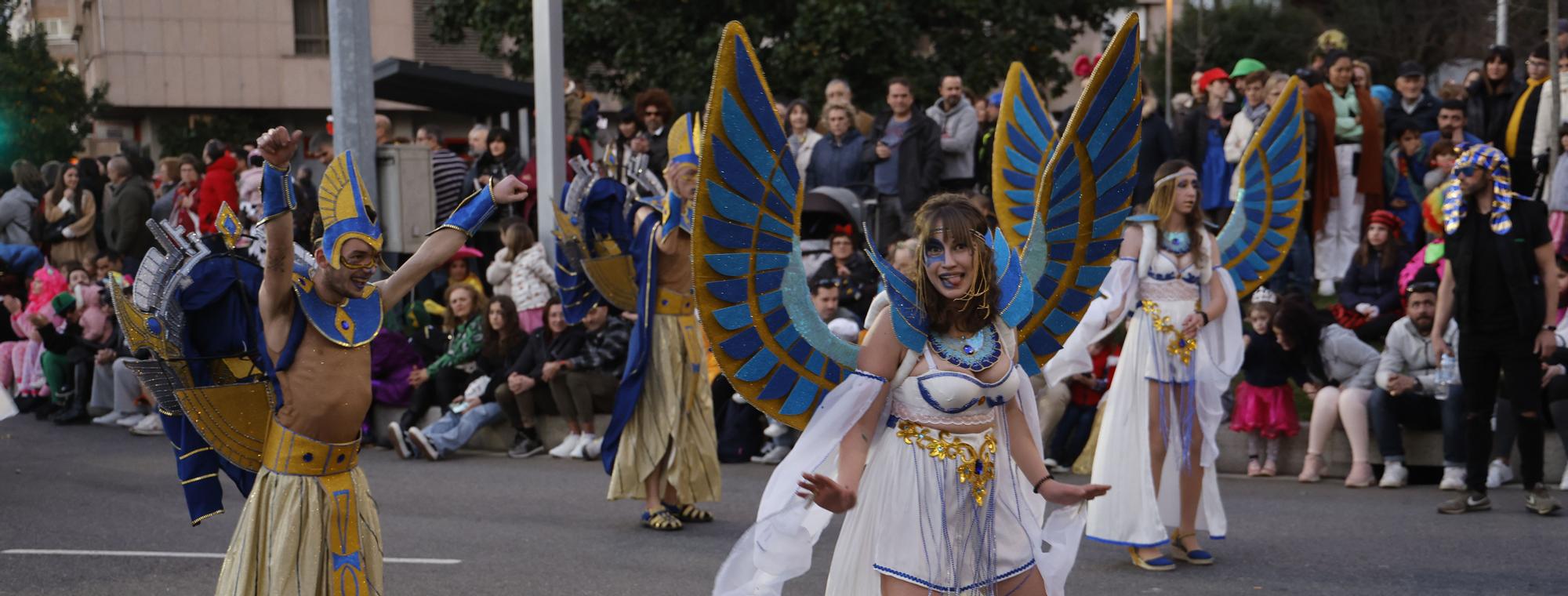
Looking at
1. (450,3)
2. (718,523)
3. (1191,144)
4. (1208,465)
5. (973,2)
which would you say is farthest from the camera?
(450,3)

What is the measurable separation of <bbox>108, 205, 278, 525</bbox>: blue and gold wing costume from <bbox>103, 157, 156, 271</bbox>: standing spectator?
36.7ft

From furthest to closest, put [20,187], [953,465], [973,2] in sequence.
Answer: [973,2]
[20,187]
[953,465]

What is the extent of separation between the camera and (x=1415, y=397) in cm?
980

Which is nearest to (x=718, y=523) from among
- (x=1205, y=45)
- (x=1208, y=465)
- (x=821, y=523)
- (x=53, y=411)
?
(x=1208, y=465)

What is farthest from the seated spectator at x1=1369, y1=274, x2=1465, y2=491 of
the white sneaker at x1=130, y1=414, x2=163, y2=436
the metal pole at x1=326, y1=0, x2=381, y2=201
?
the white sneaker at x1=130, y1=414, x2=163, y2=436

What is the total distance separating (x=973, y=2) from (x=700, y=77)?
380 cm

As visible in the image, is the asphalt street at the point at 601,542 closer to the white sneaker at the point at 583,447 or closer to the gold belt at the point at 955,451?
the white sneaker at the point at 583,447

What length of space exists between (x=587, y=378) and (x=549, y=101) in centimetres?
255

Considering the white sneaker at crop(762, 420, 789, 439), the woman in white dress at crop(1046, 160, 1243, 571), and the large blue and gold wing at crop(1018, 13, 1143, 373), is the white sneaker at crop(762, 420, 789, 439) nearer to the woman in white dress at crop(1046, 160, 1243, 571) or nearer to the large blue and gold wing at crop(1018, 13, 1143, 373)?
the woman in white dress at crop(1046, 160, 1243, 571)

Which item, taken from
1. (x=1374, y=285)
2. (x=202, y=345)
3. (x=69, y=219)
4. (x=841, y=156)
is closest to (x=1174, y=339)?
(x=202, y=345)

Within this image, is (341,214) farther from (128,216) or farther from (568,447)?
(128,216)

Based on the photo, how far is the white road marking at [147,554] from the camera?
806cm

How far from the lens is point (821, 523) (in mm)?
4945

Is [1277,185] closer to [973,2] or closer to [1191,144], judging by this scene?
[1191,144]
